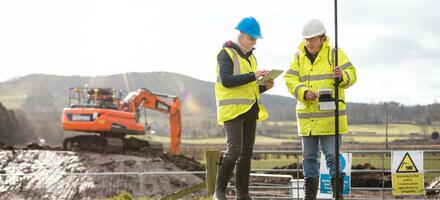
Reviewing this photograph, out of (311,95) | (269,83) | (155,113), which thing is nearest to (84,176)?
(269,83)

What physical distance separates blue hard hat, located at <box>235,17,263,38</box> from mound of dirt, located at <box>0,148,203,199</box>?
1199 centimetres

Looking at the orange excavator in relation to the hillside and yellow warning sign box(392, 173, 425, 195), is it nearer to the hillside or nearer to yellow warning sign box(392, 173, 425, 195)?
yellow warning sign box(392, 173, 425, 195)

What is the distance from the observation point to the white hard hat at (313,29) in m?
5.99

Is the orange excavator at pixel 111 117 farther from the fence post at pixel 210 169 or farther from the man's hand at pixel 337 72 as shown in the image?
the man's hand at pixel 337 72

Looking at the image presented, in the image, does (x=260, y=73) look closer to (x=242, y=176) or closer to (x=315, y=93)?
(x=315, y=93)

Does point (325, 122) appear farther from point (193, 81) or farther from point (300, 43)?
point (193, 81)

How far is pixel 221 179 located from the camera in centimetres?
620

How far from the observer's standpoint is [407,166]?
803cm

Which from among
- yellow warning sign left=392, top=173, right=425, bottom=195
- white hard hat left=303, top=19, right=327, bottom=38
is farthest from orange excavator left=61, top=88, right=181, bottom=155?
white hard hat left=303, top=19, right=327, bottom=38

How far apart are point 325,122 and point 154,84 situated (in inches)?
6371

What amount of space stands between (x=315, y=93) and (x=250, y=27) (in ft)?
2.76

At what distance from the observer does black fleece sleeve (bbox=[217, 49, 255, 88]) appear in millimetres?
6012

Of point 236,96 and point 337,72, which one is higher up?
point 337,72

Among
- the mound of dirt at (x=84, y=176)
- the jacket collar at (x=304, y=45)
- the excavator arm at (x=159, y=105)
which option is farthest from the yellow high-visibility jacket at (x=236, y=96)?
the excavator arm at (x=159, y=105)
